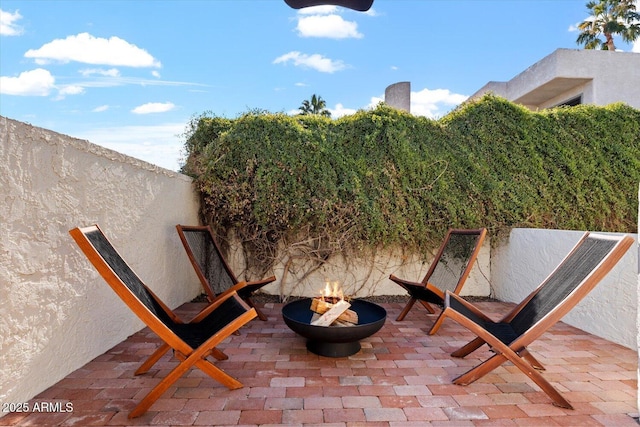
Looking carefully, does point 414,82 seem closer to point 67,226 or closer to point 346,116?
point 346,116

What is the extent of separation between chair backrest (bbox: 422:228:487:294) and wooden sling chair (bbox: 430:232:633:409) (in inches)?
51.6

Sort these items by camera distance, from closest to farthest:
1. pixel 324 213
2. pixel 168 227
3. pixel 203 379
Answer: pixel 203 379, pixel 168 227, pixel 324 213

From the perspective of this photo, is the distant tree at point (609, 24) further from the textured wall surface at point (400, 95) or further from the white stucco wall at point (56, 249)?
the white stucco wall at point (56, 249)

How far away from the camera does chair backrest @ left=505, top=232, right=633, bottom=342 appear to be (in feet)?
7.00

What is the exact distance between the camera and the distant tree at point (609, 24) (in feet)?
53.8

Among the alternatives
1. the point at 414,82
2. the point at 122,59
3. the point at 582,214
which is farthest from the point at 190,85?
the point at 582,214

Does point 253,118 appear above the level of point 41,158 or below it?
above

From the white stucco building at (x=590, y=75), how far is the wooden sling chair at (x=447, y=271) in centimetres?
740

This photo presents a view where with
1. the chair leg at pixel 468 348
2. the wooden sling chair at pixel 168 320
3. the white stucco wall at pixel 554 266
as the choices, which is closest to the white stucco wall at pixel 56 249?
the wooden sling chair at pixel 168 320

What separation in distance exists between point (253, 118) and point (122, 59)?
2397 mm

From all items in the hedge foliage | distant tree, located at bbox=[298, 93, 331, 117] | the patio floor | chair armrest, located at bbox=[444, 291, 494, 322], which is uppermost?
distant tree, located at bbox=[298, 93, 331, 117]

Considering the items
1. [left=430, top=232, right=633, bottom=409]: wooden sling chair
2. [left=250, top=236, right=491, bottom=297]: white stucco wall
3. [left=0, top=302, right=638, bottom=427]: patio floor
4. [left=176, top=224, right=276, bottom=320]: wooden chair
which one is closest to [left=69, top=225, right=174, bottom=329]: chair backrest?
[left=0, top=302, right=638, bottom=427]: patio floor

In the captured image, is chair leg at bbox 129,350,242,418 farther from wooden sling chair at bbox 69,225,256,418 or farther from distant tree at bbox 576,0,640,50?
distant tree at bbox 576,0,640,50

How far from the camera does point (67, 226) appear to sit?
2.58 meters
